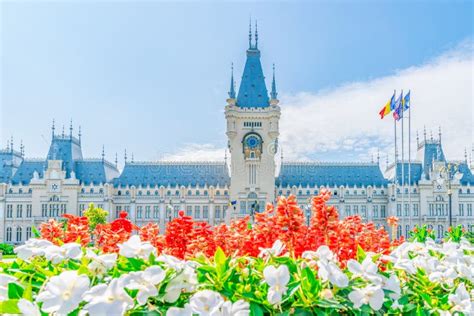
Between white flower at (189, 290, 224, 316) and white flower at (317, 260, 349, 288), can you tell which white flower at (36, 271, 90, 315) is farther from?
white flower at (317, 260, 349, 288)

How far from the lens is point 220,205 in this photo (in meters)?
61.2

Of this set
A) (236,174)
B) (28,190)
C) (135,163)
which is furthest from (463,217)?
(28,190)

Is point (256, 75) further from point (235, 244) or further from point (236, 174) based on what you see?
point (235, 244)

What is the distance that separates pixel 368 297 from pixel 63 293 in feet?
7.10

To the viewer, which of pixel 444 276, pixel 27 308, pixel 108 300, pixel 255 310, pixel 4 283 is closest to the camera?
pixel 27 308

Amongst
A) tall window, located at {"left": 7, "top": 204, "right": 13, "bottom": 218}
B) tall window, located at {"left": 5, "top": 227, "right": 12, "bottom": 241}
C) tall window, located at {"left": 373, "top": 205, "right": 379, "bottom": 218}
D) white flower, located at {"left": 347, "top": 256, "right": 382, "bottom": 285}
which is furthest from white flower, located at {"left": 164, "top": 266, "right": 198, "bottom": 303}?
tall window, located at {"left": 7, "top": 204, "right": 13, "bottom": 218}

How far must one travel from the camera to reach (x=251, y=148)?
59.5 metres

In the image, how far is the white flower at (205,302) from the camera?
9.35 ft

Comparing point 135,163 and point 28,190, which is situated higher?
point 135,163

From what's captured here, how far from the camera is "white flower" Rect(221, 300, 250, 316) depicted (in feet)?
9.36

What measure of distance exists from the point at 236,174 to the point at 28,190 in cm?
2917

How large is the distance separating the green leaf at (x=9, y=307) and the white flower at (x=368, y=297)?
2279mm

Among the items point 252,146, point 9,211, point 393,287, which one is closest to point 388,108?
point 252,146

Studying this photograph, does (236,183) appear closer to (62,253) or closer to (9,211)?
(9,211)
